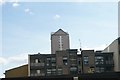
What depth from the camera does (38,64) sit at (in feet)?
199

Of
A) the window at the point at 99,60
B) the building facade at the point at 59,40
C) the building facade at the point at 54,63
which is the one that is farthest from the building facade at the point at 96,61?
the building facade at the point at 59,40

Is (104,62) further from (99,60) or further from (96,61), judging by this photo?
(96,61)

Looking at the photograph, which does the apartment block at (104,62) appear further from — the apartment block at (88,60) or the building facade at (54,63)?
the building facade at (54,63)

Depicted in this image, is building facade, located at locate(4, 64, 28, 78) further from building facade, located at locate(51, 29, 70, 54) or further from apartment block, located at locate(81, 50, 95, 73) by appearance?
building facade, located at locate(51, 29, 70, 54)

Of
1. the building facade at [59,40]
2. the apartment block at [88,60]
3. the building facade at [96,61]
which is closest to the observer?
the building facade at [96,61]

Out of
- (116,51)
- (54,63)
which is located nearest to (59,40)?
(54,63)

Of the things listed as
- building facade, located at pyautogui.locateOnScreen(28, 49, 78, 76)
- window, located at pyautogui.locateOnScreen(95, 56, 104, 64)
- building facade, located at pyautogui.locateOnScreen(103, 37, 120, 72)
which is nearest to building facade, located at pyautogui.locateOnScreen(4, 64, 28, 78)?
building facade, located at pyautogui.locateOnScreen(28, 49, 78, 76)

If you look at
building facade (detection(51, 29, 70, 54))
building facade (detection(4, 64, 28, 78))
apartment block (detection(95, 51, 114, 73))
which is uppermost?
building facade (detection(51, 29, 70, 54))

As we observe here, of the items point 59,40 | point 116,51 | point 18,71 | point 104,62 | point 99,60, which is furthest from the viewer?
point 59,40

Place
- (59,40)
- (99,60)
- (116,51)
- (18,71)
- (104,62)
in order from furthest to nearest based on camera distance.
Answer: (59,40) → (99,60) → (104,62) → (18,71) → (116,51)

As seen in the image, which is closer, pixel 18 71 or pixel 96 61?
pixel 18 71

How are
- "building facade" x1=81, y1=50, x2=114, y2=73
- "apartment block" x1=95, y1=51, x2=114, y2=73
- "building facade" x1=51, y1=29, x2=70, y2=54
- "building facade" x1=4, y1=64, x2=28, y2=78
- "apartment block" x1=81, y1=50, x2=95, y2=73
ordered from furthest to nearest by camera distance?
1. "building facade" x1=51, y1=29, x2=70, y2=54
2. "apartment block" x1=81, y1=50, x2=95, y2=73
3. "building facade" x1=81, y1=50, x2=114, y2=73
4. "apartment block" x1=95, y1=51, x2=114, y2=73
5. "building facade" x1=4, y1=64, x2=28, y2=78

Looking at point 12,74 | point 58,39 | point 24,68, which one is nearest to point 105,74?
point 12,74

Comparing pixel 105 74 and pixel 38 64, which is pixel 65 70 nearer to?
pixel 38 64
